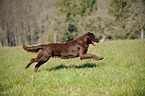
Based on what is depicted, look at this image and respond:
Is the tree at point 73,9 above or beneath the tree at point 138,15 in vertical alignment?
above

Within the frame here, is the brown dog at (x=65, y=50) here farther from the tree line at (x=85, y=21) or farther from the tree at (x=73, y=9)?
the tree at (x=73, y=9)

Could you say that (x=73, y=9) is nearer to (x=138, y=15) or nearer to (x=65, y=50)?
(x=138, y=15)

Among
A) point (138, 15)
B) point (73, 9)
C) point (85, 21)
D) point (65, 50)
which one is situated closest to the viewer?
point (65, 50)

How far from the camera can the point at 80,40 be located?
17.6 feet

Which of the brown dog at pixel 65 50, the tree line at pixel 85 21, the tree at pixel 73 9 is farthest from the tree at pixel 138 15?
the brown dog at pixel 65 50

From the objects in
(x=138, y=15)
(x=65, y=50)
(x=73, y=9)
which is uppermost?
(x=73, y=9)

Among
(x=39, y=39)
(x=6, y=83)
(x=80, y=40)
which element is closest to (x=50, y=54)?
(x=80, y=40)

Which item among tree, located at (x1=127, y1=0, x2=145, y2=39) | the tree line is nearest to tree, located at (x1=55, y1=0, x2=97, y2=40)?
the tree line

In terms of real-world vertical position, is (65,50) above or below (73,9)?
below

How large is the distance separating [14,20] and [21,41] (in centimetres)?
2054

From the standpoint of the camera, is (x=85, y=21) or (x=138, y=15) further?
(x=85, y=21)

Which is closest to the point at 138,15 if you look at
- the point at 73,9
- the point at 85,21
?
the point at 85,21

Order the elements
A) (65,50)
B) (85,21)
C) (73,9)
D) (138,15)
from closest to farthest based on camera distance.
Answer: (65,50)
(138,15)
(85,21)
(73,9)

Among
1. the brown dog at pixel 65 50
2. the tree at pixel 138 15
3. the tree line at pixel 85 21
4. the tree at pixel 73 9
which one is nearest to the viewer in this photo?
the brown dog at pixel 65 50
